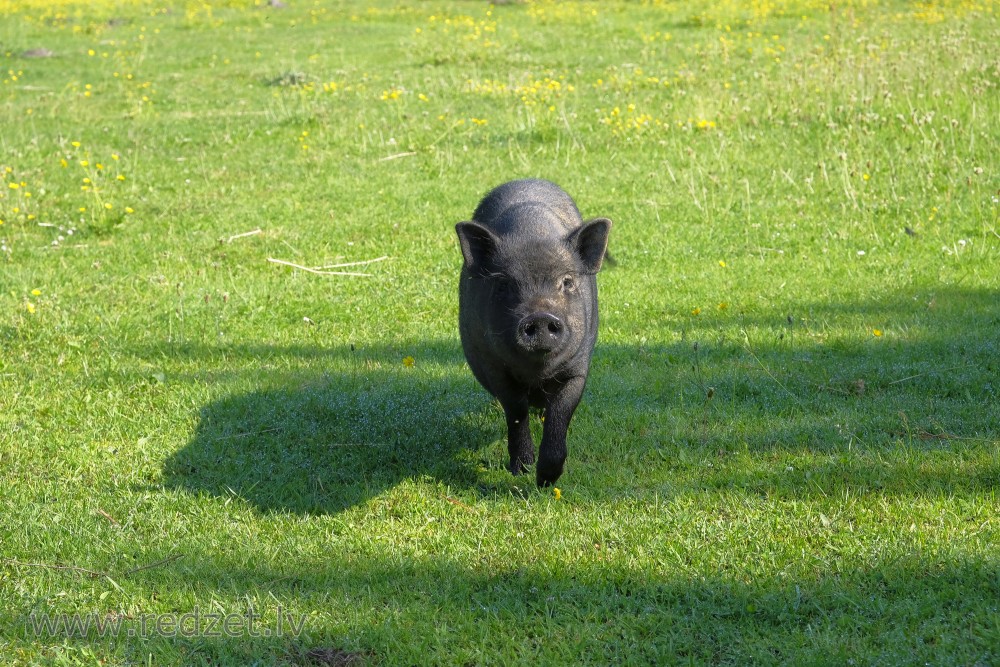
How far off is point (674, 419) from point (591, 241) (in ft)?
4.58

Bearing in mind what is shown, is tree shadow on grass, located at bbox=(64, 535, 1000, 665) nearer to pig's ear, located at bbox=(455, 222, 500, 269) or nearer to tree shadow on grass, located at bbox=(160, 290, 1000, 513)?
tree shadow on grass, located at bbox=(160, 290, 1000, 513)

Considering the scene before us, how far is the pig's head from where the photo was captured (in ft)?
16.2

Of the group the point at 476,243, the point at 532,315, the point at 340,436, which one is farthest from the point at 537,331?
the point at 340,436

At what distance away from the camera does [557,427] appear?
546 cm

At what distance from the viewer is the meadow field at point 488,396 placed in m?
4.41

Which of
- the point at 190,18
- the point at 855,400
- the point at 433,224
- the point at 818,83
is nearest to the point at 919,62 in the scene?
the point at 818,83

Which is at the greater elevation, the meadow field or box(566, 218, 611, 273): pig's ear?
box(566, 218, 611, 273): pig's ear

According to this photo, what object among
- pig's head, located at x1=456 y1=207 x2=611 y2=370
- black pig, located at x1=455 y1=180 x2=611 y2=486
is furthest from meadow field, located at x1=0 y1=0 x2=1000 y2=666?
pig's head, located at x1=456 y1=207 x2=611 y2=370

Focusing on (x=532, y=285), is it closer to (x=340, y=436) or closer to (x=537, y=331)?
(x=537, y=331)

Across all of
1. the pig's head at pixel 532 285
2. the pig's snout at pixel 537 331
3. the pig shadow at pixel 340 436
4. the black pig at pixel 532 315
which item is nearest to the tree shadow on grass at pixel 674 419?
the pig shadow at pixel 340 436

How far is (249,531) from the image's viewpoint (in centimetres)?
521

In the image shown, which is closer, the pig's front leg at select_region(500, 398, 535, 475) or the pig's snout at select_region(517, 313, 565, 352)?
the pig's snout at select_region(517, 313, 565, 352)

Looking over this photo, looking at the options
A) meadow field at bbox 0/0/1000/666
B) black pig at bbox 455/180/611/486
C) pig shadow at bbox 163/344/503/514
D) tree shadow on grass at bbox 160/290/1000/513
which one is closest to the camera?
meadow field at bbox 0/0/1000/666

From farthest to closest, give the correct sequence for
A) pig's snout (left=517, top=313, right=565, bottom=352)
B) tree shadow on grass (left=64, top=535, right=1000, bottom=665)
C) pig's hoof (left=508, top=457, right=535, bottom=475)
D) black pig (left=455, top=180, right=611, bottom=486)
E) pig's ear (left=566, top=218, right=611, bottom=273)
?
1. pig's hoof (left=508, top=457, right=535, bottom=475)
2. pig's ear (left=566, top=218, right=611, bottom=273)
3. black pig (left=455, top=180, right=611, bottom=486)
4. pig's snout (left=517, top=313, right=565, bottom=352)
5. tree shadow on grass (left=64, top=535, right=1000, bottom=665)
